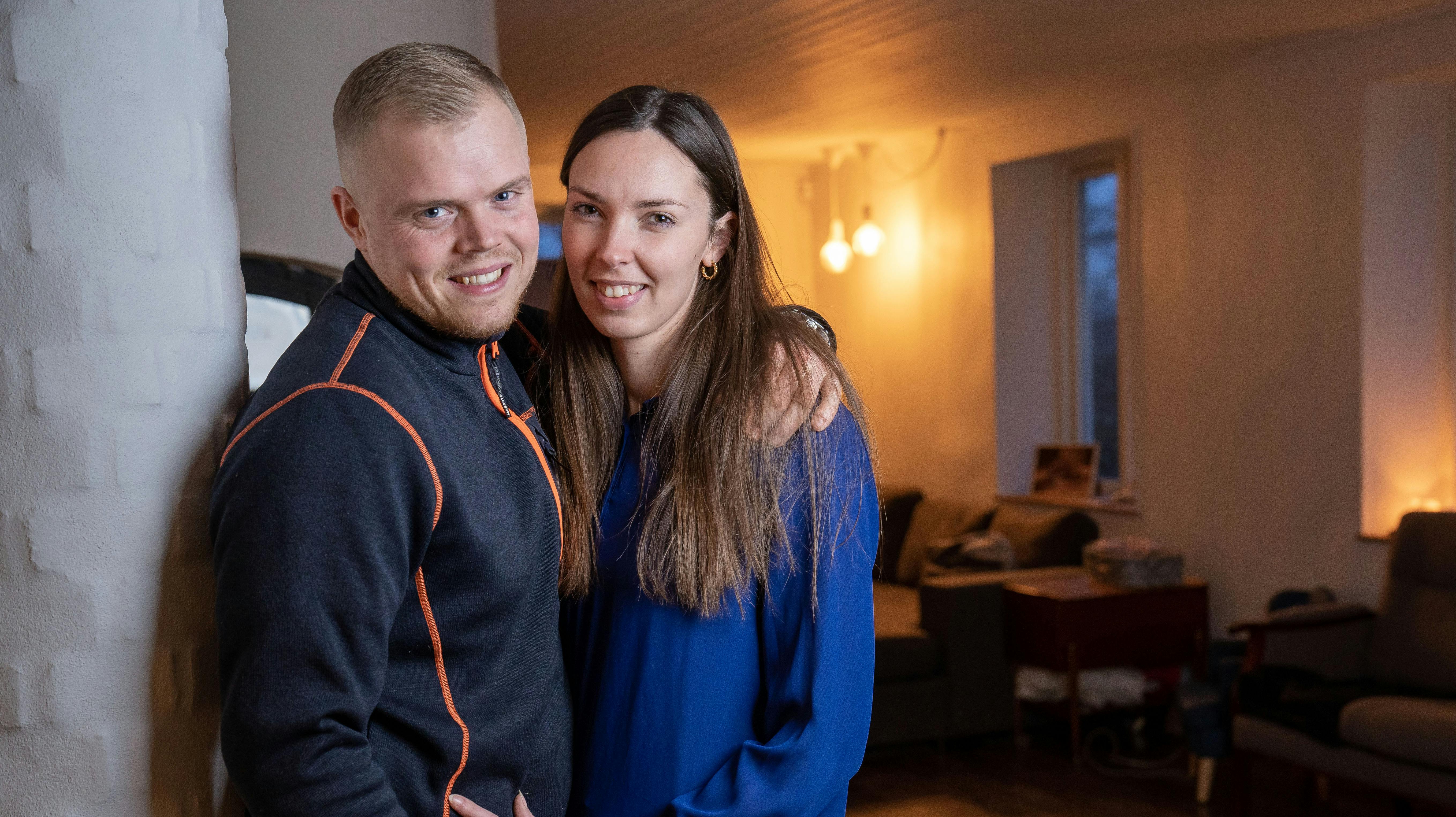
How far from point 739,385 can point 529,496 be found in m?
0.32

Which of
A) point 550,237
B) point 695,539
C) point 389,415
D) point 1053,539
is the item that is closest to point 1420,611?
point 1053,539

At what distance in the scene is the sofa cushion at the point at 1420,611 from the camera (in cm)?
370

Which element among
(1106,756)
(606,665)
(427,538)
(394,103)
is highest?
(394,103)

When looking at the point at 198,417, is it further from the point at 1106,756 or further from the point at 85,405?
the point at 1106,756

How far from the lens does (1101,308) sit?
6203 millimetres

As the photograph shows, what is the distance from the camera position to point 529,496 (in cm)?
125

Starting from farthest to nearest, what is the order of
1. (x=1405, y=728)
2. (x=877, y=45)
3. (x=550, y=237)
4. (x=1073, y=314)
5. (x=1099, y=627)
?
(x=550, y=237) → (x=1073, y=314) → (x=1099, y=627) → (x=877, y=45) → (x=1405, y=728)

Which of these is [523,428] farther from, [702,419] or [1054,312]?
[1054,312]

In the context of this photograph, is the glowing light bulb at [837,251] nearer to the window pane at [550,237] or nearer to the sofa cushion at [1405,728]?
the window pane at [550,237]

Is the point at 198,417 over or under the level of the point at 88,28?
under

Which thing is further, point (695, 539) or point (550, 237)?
point (550, 237)

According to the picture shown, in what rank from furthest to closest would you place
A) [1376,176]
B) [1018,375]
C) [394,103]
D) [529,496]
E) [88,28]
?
1. [1018,375]
2. [1376,176]
3. [529,496]
4. [394,103]
5. [88,28]

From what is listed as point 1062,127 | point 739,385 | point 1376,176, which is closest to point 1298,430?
point 1376,176

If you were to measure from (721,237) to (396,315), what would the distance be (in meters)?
0.52
